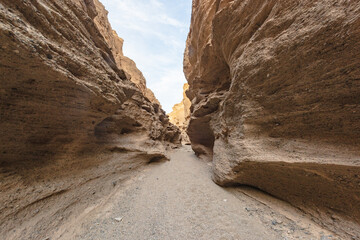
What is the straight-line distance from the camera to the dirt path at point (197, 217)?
1.57m

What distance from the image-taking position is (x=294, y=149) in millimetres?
1854

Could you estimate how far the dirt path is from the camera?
1.57m

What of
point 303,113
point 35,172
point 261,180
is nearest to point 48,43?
point 35,172

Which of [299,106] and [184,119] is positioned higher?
[184,119]

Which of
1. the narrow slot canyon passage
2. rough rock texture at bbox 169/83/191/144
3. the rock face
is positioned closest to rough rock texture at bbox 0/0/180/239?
the narrow slot canyon passage

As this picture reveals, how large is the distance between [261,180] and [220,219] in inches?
46.5

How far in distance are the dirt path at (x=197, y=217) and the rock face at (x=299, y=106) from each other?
294 mm

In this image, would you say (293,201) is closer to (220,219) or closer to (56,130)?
(220,219)

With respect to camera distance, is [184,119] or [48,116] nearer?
[48,116]

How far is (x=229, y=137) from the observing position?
10.0ft

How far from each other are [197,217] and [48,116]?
350cm

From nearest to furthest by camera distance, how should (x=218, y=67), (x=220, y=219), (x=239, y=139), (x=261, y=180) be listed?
1. (x=220, y=219)
2. (x=261, y=180)
3. (x=239, y=139)
4. (x=218, y=67)

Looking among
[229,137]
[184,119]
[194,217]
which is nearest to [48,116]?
[194,217]

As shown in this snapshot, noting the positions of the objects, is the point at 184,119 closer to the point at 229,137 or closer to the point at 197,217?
the point at 229,137
